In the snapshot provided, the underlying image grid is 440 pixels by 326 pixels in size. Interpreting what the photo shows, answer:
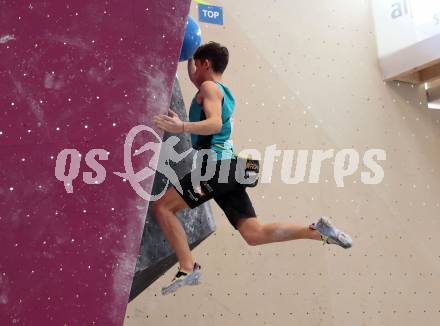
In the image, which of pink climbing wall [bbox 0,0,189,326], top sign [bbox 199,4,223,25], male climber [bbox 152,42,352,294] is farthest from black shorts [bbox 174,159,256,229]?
top sign [bbox 199,4,223,25]

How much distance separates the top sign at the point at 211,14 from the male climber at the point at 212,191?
1773 millimetres

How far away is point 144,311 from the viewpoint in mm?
3693

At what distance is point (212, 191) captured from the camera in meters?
2.25

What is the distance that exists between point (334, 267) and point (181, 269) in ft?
8.12

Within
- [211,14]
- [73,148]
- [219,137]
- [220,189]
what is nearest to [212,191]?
[220,189]

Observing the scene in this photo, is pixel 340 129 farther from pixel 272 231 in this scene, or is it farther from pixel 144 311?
pixel 272 231

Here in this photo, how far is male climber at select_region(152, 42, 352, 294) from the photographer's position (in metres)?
2.17

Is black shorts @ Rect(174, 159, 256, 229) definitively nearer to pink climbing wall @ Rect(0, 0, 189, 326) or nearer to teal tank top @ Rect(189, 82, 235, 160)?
teal tank top @ Rect(189, 82, 235, 160)

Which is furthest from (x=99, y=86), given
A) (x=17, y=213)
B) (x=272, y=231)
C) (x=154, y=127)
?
(x=272, y=231)

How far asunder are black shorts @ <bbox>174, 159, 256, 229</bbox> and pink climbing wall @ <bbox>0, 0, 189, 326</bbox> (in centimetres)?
43

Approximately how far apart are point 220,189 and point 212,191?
5 centimetres

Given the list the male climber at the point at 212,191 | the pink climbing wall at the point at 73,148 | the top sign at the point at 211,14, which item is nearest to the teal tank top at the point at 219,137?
the male climber at the point at 212,191

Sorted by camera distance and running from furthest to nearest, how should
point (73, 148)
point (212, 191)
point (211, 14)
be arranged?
point (211, 14) → point (212, 191) → point (73, 148)

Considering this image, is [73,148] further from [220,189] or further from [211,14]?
[211,14]
